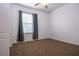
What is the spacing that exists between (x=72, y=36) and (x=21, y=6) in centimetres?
77

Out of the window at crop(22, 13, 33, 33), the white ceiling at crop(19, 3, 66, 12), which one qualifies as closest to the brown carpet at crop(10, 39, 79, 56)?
the window at crop(22, 13, 33, 33)

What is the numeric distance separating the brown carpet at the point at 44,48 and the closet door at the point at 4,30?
9cm

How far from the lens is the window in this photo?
A: 3.92 ft

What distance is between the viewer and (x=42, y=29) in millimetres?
1251

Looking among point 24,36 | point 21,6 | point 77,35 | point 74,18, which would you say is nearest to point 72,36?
point 77,35

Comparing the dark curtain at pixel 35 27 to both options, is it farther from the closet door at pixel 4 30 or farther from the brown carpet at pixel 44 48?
the closet door at pixel 4 30

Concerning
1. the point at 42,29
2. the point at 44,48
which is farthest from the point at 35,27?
the point at 44,48

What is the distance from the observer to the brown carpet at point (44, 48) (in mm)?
1145

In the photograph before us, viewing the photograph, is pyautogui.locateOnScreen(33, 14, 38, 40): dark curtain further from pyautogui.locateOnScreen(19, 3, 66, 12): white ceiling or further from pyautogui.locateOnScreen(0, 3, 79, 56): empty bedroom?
pyautogui.locateOnScreen(19, 3, 66, 12): white ceiling

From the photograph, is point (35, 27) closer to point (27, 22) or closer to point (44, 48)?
point (27, 22)

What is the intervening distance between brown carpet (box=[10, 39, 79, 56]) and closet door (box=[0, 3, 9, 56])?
0.09 meters

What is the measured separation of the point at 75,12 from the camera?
1168mm

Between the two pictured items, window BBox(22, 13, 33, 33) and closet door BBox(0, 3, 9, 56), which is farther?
window BBox(22, 13, 33, 33)

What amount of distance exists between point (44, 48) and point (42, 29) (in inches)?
10.2
